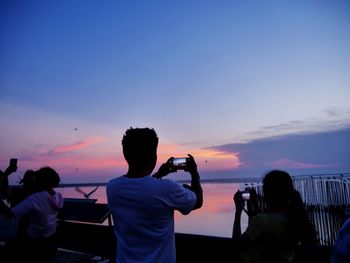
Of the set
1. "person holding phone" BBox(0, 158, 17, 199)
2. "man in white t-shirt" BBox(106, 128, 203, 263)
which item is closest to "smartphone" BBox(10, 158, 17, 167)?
"person holding phone" BBox(0, 158, 17, 199)

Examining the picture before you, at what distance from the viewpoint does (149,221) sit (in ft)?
7.06

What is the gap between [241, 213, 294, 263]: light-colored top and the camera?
8.11 ft

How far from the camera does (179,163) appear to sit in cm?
248

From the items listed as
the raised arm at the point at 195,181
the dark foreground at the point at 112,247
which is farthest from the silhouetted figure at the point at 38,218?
the raised arm at the point at 195,181

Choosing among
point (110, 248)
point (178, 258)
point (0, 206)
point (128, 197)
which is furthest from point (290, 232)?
point (110, 248)

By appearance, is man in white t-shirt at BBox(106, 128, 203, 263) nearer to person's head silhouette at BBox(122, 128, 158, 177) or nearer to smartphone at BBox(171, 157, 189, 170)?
person's head silhouette at BBox(122, 128, 158, 177)

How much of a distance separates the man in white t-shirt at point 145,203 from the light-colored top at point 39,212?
2195 mm

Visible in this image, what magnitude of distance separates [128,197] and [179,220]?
16682 millimetres

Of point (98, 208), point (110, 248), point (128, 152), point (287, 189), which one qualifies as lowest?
point (110, 248)

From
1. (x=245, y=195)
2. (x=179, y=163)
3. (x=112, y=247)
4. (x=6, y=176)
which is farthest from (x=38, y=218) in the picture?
(x=245, y=195)

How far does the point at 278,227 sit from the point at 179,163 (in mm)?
905

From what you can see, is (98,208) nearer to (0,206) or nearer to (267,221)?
(0,206)

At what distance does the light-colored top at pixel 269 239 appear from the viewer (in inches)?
97.3

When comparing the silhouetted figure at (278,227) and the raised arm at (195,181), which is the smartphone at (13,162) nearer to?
the raised arm at (195,181)
